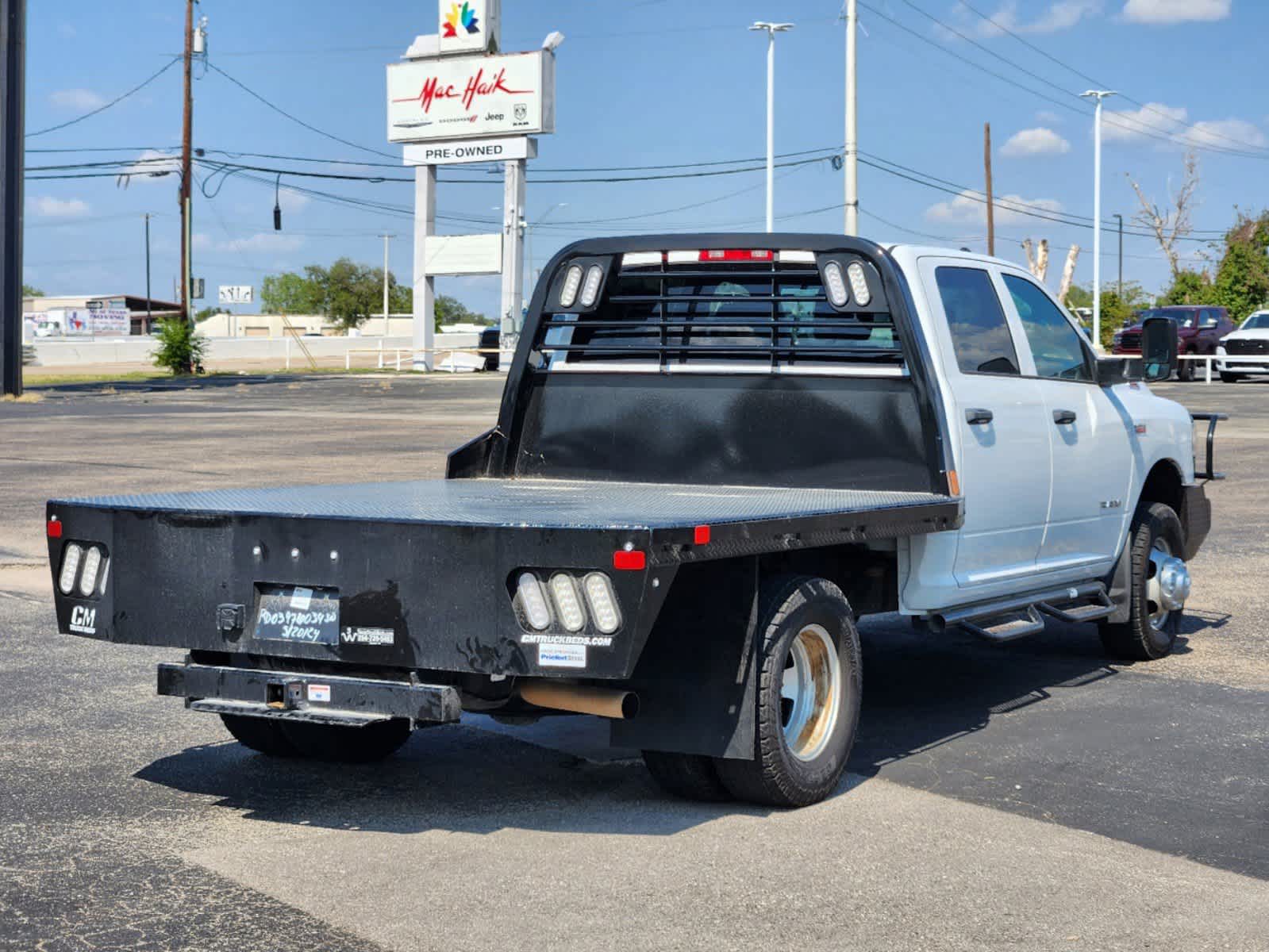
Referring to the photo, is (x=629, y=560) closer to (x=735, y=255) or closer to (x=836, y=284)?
(x=836, y=284)

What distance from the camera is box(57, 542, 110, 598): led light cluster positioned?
584 cm

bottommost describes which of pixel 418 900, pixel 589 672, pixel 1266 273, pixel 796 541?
pixel 418 900

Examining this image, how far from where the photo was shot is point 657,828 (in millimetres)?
5672

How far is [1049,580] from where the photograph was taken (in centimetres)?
788

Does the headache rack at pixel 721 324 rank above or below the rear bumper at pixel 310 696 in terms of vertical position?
above

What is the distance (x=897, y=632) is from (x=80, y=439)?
1925 centimetres

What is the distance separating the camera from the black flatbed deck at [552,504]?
5.39 meters

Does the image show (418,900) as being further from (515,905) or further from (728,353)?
(728,353)

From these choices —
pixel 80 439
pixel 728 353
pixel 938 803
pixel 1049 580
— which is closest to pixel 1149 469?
pixel 1049 580

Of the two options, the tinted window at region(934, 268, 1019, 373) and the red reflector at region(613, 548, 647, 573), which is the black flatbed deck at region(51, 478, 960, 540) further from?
the tinted window at region(934, 268, 1019, 373)

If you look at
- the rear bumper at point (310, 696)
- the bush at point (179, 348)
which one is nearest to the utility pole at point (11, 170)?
the bush at point (179, 348)

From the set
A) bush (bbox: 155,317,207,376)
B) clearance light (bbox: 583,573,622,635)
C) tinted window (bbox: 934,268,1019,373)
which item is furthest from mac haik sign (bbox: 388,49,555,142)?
clearance light (bbox: 583,573,622,635)

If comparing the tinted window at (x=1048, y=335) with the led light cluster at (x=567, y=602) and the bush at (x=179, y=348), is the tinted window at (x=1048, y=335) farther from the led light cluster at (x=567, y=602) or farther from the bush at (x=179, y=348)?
the bush at (x=179, y=348)

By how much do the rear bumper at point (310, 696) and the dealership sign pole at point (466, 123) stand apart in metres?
57.2
